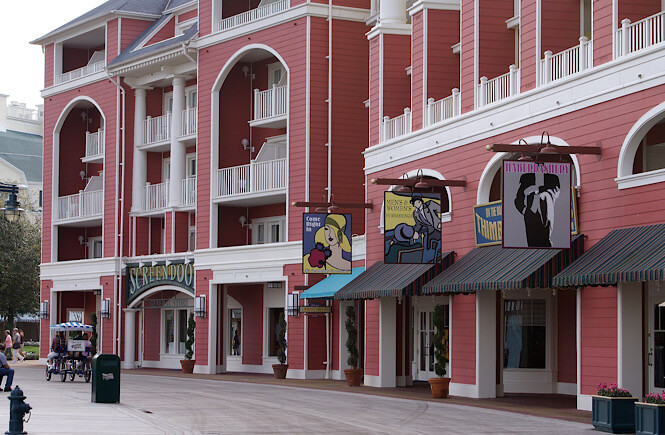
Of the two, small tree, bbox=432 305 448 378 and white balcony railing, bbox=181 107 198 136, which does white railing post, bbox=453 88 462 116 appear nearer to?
small tree, bbox=432 305 448 378

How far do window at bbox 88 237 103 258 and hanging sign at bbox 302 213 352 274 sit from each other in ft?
77.5

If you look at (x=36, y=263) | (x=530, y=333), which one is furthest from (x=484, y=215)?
(x=36, y=263)

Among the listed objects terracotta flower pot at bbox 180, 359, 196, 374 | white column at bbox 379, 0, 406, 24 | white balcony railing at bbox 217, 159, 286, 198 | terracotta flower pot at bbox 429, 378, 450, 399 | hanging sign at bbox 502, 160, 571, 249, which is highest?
Answer: white column at bbox 379, 0, 406, 24

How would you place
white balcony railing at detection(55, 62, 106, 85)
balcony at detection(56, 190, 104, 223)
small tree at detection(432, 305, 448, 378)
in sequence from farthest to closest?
balcony at detection(56, 190, 104, 223), white balcony railing at detection(55, 62, 106, 85), small tree at detection(432, 305, 448, 378)

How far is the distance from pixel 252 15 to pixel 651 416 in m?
28.4

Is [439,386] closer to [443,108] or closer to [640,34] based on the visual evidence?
[443,108]

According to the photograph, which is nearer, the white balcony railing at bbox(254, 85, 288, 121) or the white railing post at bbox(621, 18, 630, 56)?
the white railing post at bbox(621, 18, 630, 56)

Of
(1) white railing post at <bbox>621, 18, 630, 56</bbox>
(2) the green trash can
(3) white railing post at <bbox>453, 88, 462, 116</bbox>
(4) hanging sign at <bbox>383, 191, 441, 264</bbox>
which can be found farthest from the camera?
(3) white railing post at <bbox>453, 88, 462, 116</bbox>

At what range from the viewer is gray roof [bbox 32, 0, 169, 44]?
50906mm

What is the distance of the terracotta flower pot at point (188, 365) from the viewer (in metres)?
44.7

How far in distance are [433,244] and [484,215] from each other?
1.53 metres

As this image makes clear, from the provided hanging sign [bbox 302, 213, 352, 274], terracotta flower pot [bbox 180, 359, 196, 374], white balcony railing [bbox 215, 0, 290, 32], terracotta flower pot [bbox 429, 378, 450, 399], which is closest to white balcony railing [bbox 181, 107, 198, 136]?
white balcony railing [bbox 215, 0, 290, 32]

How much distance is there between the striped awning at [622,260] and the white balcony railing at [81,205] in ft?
105

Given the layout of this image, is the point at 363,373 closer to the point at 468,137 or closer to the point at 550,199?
the point at 468,137
